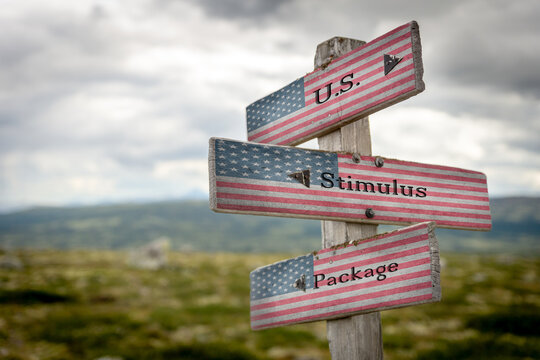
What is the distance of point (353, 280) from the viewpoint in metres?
3.19

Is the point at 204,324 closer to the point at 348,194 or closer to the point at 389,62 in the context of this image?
the point at 348,194

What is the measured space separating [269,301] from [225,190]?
1.52m

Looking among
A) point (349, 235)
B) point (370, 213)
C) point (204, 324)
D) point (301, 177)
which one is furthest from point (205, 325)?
point (301, 177)

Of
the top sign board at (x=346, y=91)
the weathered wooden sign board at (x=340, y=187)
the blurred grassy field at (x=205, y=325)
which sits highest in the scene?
the top sign board at (x=346, y=91)

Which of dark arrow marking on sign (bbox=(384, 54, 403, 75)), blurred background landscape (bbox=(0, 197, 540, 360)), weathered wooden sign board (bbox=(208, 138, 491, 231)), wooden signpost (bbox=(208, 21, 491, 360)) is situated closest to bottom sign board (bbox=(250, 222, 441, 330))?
wooden signpost (bbox=(208, 21, 491, 360))

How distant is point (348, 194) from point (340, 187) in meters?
0.09

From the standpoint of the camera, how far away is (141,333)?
12641 millimetres

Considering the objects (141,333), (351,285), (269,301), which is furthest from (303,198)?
(141,333)

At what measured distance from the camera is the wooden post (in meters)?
3.31

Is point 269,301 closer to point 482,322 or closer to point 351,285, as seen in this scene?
point 351,285

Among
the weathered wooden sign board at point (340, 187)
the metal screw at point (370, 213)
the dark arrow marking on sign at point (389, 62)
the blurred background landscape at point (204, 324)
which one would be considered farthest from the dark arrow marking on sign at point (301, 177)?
the blurred background landscape at point (204, 324)

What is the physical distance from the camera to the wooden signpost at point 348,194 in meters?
2.88

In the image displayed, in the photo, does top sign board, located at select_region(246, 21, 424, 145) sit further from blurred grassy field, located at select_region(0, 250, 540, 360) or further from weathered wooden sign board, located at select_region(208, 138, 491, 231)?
blurred grassy field, located at select_region(0, 250, 540, 360)

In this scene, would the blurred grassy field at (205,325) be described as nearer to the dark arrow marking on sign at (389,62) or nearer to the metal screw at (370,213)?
the metal screw at (370,213)
